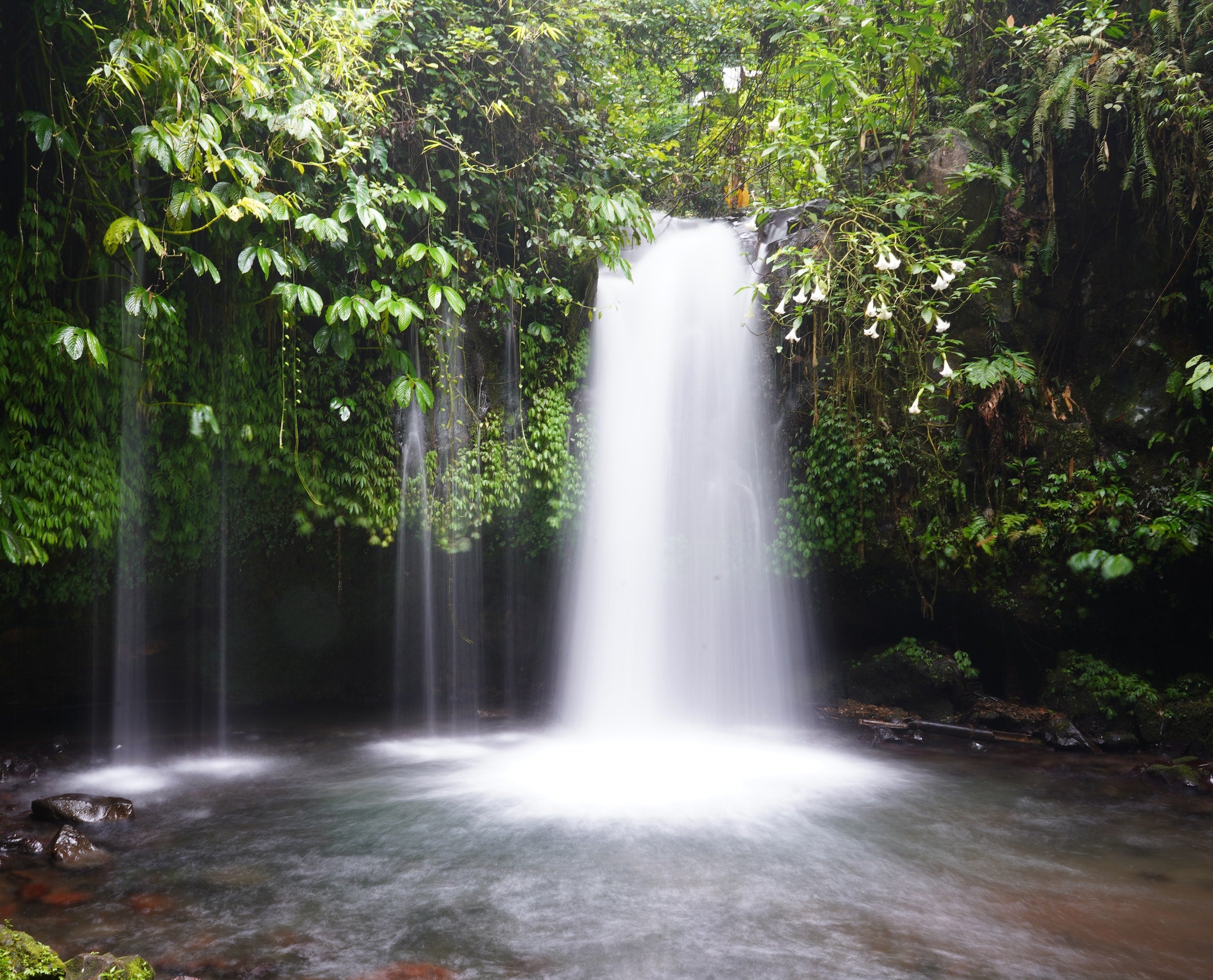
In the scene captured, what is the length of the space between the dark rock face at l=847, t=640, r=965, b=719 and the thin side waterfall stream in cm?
60

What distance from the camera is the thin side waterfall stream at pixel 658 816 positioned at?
314 centimetres

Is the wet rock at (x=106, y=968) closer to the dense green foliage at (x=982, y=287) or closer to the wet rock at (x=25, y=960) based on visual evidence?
the wet rock at (x=25, y=960)

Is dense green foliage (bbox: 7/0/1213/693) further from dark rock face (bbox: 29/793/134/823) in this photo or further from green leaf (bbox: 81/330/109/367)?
dark rock face (bbox: 29/793/134/823)

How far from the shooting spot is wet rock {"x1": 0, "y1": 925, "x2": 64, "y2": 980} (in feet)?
7.34

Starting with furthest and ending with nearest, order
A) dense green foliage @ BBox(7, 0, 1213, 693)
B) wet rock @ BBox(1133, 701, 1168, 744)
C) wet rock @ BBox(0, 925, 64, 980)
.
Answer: wet rock @ BBox(1133, 701, 1168, 744) < dense green foliage @ BBox(7, 0, 1213, 693) < wet rock @ BBox(0, 925, 64, 980)

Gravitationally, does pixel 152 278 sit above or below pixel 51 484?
above

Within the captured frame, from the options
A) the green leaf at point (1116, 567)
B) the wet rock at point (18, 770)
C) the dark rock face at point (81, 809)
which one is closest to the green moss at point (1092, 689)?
the green leaf at point (1116, 567)

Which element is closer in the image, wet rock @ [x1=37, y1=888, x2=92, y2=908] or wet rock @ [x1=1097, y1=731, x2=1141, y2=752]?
wet rock @ [x1=37, y1=888, x2=92, y2=908]

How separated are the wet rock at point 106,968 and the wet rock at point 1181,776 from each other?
19.7 feet

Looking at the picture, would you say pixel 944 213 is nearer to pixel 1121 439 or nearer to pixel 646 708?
pixel 1121 439

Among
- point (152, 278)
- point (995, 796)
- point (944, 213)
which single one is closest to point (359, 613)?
point (152, 278)

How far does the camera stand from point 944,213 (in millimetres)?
7031

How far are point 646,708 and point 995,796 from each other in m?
3.08

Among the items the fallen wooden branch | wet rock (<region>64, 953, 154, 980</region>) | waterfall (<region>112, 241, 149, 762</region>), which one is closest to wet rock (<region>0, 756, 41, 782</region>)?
waterfall (<region>112, 241, 149, 762</region>)
